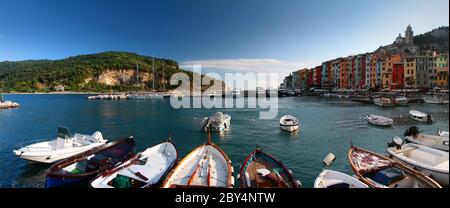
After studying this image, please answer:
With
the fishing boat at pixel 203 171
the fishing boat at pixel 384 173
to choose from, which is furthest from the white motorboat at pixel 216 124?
the fishing boat at pixel 384 173

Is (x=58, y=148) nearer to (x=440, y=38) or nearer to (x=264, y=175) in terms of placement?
(x=264, y=175)

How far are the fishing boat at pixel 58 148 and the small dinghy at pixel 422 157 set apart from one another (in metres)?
11.1

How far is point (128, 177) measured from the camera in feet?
18.1

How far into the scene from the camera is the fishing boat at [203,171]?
5331 mm

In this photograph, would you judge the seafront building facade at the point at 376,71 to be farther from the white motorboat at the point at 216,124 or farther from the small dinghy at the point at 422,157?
the white motorboat at the point at 216,124

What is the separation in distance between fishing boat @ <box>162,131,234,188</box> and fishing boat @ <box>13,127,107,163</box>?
5.35 meters

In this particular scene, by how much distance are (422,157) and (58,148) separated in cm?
1238

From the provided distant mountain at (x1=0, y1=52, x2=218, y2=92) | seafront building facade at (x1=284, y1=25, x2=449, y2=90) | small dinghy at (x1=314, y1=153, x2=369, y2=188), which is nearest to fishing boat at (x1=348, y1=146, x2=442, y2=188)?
small dinghy at (x1=314, y1=153, x2=369, y2=188)

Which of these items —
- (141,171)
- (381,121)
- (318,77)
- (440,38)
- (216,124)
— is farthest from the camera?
A: (318,77)

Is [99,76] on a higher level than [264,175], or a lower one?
higher

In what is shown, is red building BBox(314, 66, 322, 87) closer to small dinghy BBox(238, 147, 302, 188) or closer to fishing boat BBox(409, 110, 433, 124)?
fishing boat BBox(409, 110, 433, 124)

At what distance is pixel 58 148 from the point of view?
9000 millimetres

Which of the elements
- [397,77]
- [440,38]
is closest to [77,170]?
[440,38]
